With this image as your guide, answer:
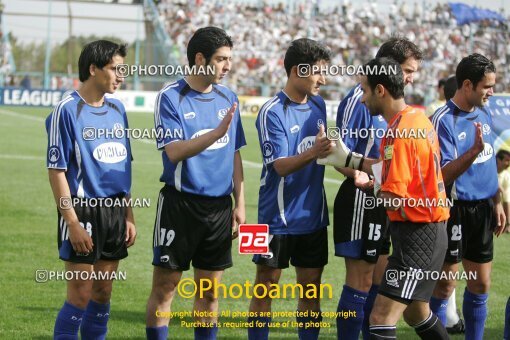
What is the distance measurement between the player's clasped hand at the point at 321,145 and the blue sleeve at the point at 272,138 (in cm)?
39

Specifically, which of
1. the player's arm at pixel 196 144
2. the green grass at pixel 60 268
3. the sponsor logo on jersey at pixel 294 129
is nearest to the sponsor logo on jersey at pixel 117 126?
the player's arm at pixel 196 144

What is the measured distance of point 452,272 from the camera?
669cm

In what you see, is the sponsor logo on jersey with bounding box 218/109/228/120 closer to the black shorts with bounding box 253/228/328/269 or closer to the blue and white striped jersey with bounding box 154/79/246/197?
the blue and white striped jersey with bounding box 154/79/246/197

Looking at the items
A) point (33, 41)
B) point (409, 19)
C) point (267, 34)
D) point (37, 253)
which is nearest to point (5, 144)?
point (37, 253)

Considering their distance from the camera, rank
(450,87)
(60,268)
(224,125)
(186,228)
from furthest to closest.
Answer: (60,268) < (450,87) < (186,228) < (224,125)

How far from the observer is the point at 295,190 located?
20.9 feet

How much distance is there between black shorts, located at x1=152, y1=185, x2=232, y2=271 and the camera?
5988mm

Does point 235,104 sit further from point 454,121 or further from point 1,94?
point 1,94

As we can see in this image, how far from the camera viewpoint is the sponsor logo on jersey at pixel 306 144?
6310 millimetres

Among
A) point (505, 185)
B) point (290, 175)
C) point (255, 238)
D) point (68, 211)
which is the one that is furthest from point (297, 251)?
point (505, 185)

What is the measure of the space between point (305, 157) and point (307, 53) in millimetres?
827

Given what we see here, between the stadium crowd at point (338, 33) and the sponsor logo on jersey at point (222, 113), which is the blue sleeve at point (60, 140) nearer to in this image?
the sponsor logo on jersey at point (222, 113)

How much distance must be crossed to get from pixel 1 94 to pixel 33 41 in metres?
3.07

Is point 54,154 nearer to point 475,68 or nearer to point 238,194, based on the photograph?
point 238,194
